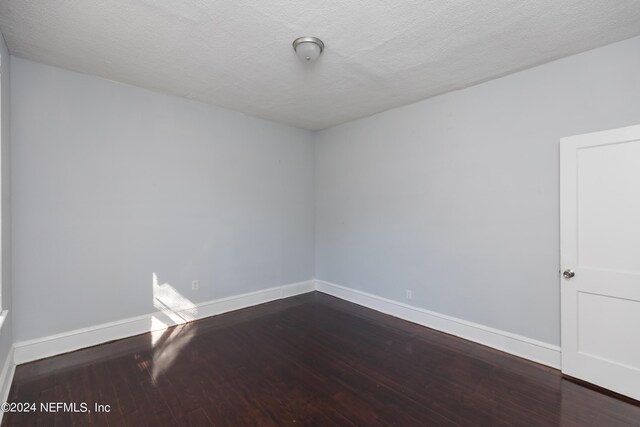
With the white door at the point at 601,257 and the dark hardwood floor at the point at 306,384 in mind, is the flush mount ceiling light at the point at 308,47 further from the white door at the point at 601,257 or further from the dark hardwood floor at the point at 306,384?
the dark hardwood floor at the point at 306,384

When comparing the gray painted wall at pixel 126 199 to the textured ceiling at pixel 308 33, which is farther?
the gray painted wall at pixel 126 199

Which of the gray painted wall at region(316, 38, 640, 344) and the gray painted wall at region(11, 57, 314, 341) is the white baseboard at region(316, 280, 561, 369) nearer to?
the gray painted wall at region(316, 38, 640, 344)

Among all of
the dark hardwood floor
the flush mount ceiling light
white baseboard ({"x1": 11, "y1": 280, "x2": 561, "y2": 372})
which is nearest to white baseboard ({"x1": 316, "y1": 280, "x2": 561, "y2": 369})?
white baseboard ({"x1": 11, "y1": 280, "x2": 561, "y2": 372})

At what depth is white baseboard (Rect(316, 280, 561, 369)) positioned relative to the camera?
105 inches

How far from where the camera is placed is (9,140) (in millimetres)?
2539

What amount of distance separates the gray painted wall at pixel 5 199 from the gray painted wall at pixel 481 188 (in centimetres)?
368

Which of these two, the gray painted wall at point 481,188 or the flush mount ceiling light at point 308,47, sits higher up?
the flush mount ceiling light at point 308,47

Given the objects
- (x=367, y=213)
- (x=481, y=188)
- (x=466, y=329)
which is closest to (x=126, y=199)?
(x=367, y=213)

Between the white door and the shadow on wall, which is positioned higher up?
the white door

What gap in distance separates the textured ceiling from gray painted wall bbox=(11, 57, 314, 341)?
36 cm

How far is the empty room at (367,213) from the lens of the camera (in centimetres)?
209

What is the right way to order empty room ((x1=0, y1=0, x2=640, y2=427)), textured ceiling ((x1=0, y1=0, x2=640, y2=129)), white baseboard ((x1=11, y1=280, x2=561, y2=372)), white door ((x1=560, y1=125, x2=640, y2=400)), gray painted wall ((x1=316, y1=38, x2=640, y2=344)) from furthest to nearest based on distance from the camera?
white baseboard ((x1=11, y1=280, x2=561, y2=372)) → gray painted wall ((x1=316, y1=38, x2=640, y2=344)) → white door ((x1=560, y1=125, x2=640, y2=400)) → empty room ((x1=0, y1=0, x2=640, y2=427)) → textured ceiling ((x1=0, y1=0, x2=640, y2=129))

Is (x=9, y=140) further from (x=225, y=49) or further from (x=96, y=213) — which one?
(x=225, y=49)

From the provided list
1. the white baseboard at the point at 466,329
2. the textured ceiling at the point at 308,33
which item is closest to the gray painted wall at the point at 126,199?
the textured ceiling at the point at 308,33
